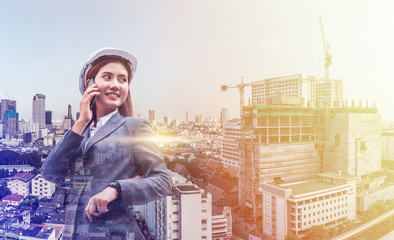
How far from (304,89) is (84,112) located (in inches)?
208

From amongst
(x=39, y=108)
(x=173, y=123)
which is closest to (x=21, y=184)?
(x=39, y=108)

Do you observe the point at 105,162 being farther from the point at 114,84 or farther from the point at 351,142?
the point at 351,142

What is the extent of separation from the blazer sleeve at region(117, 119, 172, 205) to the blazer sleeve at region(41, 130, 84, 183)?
0.21 m

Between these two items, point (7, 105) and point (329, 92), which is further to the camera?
point (329, 92)

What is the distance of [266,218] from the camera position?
4059mm

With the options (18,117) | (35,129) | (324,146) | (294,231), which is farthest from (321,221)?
(18,117)

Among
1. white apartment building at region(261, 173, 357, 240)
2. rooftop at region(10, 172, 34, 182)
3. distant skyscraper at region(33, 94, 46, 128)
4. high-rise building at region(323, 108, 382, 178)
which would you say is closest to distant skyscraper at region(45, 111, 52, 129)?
distant skyscraper at region(33, 94, 46, 128)

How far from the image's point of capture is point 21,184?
4719 millimetres

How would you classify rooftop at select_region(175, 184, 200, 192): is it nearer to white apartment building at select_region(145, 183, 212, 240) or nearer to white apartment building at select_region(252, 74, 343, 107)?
white apartment building at select_region(145, 183, 212, 240)

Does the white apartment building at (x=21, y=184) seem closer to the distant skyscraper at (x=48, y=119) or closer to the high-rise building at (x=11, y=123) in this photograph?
the high-rise building at (x=11, y=123)

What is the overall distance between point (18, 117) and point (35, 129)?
0.37m

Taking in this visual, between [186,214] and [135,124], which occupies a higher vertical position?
[135,124]

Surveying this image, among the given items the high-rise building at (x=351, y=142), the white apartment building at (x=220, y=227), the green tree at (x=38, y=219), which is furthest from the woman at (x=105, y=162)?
the high-rise building at (x=351, y=142)

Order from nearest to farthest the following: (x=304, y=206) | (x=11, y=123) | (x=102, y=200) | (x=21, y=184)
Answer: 1. (x=102, y=200)
2. (x=304, y=206)
3. (x=11, y=123)
4. (x=21, y=184)
